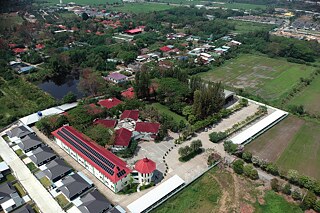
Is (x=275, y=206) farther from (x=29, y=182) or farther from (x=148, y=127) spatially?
(x=29, y=182)

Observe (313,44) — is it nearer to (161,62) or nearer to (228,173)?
(161,62)

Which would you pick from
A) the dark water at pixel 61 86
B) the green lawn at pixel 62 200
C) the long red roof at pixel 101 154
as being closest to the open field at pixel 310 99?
the long red roof at pixel 101 154

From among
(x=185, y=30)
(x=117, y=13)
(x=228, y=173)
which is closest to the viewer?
(x=228, y=173)

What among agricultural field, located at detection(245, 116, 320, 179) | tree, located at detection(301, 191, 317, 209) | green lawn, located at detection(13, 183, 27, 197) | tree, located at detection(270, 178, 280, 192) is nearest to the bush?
agricultural field, located at detection(245, 116, 320, 179)

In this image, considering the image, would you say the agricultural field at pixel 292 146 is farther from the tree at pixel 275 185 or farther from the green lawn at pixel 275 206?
the green lawn at pixel 275 206

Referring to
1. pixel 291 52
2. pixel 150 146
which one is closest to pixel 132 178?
pixel 150 146

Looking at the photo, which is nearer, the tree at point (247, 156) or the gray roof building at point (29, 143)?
the tree at point (247, 156)
